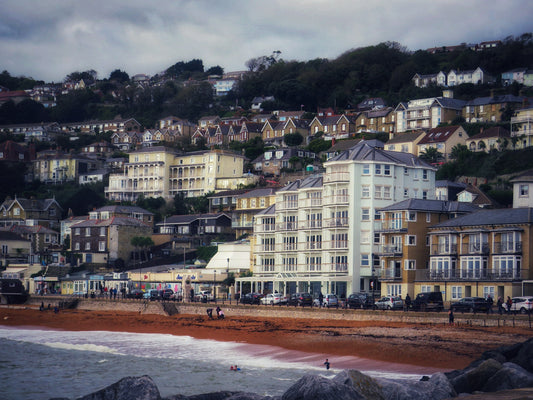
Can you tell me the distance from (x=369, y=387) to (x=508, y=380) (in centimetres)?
540

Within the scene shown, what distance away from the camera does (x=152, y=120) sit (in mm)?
177500

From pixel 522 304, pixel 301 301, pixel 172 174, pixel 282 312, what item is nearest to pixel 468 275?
pixel 522 304

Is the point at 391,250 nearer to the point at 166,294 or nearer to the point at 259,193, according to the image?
the point at 166,294

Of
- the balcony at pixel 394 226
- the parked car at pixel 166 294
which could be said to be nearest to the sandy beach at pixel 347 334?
the parked car at pixel 166 294

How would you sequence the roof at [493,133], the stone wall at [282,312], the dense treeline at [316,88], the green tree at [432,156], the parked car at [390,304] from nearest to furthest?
the stone wall at [282,312] < the parked car at [390,304] < the green tree at [432,156] < the roof at [493,133] < the dense treeline at [316,88]

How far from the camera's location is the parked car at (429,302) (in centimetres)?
4592

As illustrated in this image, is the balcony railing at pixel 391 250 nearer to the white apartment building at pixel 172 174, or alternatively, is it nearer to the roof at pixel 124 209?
the roof at pixel 124 209

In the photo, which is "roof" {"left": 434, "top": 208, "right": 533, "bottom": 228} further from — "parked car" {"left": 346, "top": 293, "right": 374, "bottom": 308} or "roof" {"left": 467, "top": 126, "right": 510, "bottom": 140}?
"roof" {"left": 467, "top": 126, "right": 510, "bottom": 140}

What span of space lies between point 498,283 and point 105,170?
95.5m

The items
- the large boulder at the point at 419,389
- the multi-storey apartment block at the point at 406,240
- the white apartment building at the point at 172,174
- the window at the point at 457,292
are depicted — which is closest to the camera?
the large boulder at the point at 419,389

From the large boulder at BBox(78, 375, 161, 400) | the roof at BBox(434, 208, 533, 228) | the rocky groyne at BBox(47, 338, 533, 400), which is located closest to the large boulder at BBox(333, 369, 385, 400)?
the rocky groyne at BBox(47, 338, 533, 400)

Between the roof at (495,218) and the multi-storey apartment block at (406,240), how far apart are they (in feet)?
6.62

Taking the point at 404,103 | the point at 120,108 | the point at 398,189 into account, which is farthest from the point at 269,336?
the point at 120,108

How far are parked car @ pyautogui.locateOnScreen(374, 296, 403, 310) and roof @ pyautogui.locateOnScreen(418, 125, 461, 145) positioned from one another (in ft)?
177
